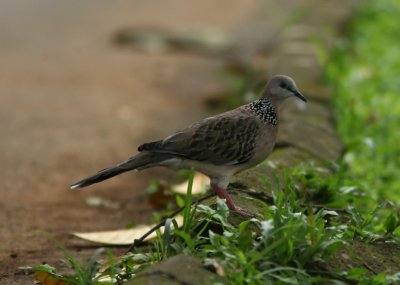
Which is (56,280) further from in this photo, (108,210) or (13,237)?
(108,210)

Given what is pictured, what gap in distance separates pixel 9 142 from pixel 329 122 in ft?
8.38

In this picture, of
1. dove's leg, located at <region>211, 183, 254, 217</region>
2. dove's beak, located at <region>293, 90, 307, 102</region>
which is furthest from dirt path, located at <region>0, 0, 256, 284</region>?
dove's beak, located at <region>293, 90, 307, 102</region>

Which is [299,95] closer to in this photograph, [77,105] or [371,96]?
[371,96]

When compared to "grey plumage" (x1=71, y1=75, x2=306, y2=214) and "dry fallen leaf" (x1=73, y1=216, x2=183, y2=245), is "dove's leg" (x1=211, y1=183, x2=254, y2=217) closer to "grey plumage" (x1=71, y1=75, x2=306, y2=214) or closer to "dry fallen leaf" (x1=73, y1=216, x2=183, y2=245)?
"grey plumage" (x1=71, y1=75, x2=306, y2=214)

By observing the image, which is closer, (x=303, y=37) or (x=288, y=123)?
(x=288, y=123)

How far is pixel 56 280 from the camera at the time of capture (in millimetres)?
3906

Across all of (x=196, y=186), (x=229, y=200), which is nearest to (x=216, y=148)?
(x=229, y=200)

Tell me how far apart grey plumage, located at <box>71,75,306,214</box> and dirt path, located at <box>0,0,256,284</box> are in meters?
0.74

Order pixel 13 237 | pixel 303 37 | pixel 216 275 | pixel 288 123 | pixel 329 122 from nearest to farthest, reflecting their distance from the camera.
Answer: pixel 216 275 < pixel 13 237 < pixel 288 123 < pixel 329 122 < pixel 303 37

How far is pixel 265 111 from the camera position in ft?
15.9

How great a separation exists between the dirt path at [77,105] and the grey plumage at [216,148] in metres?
0.74

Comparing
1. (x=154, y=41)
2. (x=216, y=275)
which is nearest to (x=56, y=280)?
(x=216, y=275)

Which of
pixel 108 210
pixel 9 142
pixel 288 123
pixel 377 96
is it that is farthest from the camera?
pixel 377 96

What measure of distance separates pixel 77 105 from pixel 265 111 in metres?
3.66
